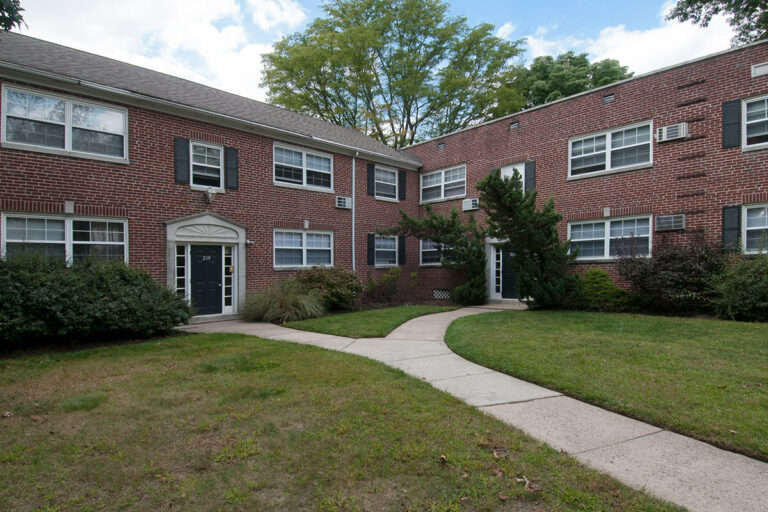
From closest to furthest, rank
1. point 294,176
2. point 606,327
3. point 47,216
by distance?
point 606,327, point 47,216, point 294,176

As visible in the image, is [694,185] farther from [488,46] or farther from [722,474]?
[488,46]

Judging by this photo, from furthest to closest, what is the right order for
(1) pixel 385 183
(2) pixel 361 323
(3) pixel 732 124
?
(1) pixel 385 183 → (3) pixel 732 124 → (2) pixel 361 323

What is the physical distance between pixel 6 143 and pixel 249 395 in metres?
8.27

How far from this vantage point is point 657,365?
5.29 metres

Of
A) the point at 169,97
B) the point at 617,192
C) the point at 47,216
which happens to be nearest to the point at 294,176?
the point at 169,97

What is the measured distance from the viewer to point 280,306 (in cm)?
1093

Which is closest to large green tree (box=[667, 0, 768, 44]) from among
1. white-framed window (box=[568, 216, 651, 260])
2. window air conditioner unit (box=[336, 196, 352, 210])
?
white-framed window (box=[568, 216, 651, 260])

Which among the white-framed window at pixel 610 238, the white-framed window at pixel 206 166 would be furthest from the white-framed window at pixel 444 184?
the white-framed window at pixel 206 166

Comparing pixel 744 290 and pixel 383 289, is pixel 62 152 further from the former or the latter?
pixel 744 290

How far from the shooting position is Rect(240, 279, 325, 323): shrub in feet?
35.4

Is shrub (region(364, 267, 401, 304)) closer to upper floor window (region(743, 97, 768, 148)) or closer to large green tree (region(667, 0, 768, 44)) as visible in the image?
upper floor window (region(743, 97, 768, 148))

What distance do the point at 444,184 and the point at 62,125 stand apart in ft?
39.8

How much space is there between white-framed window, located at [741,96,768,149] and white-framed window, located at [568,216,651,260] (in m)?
2.66

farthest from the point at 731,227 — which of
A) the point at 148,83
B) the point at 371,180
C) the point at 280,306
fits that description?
the point at 148,83
